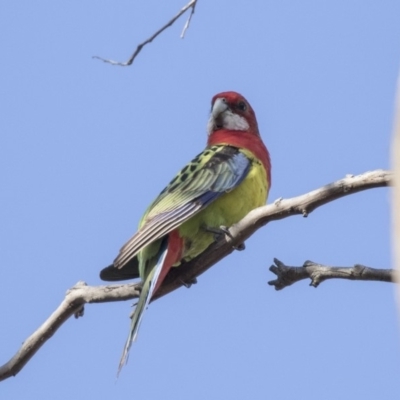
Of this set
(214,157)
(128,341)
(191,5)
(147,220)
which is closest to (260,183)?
(214,157)

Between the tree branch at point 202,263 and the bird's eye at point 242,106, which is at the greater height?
the bird's eye at point 242,106

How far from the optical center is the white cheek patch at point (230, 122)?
6039 mm

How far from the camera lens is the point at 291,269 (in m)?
3.44

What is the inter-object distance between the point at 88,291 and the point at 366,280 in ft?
5.07

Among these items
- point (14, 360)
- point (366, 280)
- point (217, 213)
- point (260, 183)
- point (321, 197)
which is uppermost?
point (260, 183)

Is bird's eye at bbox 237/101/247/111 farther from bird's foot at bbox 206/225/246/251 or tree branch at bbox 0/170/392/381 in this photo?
tree branch at bbox 0/170/392/381

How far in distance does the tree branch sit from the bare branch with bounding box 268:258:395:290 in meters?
0.26

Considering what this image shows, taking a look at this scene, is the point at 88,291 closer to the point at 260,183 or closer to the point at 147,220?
the point at 147,220

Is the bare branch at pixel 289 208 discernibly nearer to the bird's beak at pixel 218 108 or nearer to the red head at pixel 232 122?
the red head at pixel 232 122

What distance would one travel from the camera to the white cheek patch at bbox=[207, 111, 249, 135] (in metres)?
6.04

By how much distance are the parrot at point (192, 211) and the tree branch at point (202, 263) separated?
0.39 ft

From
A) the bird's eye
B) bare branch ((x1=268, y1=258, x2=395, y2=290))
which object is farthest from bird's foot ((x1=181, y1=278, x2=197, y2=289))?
the bird's eye

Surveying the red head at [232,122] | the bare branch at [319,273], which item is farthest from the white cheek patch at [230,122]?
the bare branch at [319,273]

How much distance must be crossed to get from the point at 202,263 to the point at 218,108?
2140 millimetres
